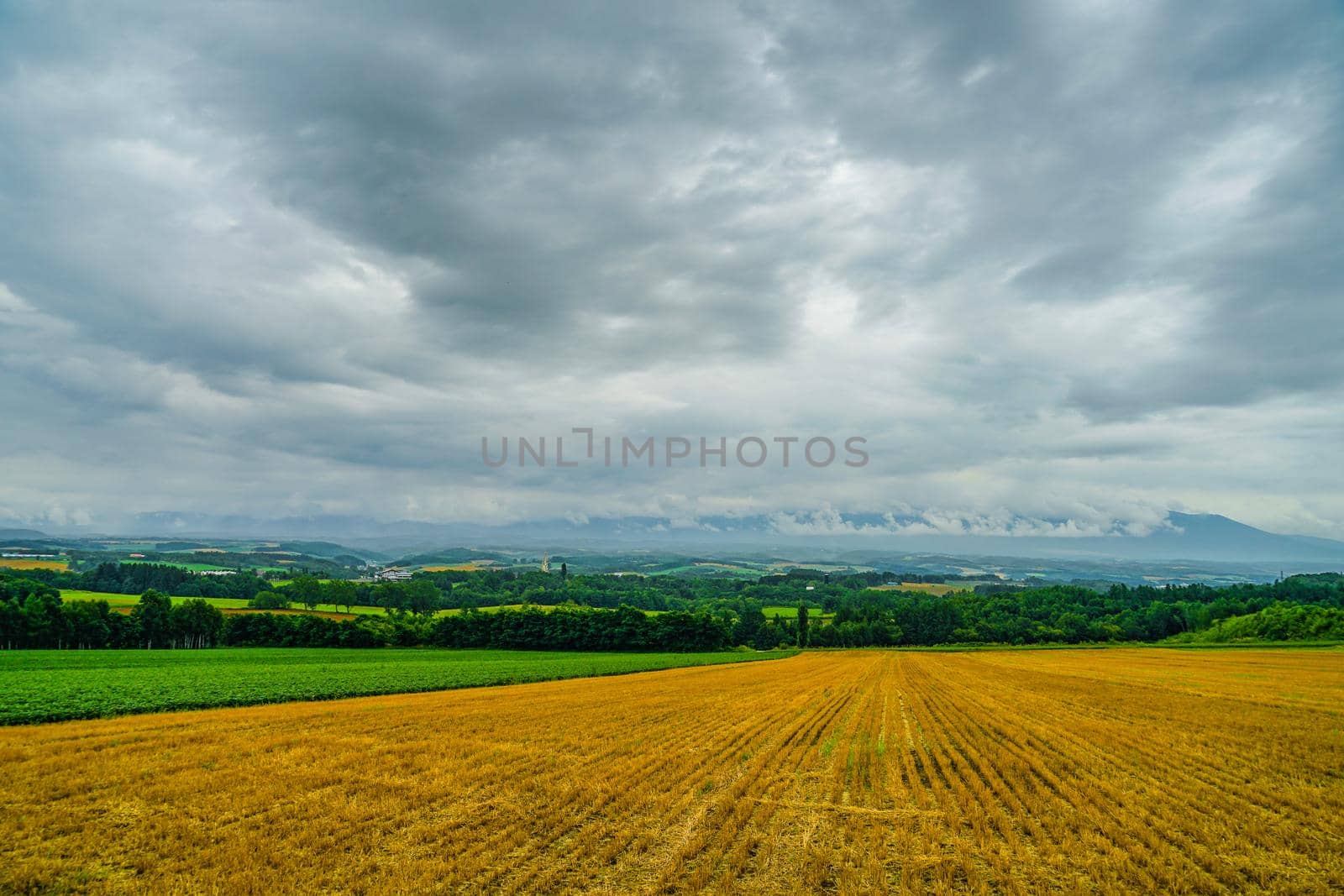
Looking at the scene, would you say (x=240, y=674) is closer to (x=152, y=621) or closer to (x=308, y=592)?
(x=152, y=621)

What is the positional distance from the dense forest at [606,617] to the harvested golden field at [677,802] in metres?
57.5

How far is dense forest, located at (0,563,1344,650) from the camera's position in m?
70.1

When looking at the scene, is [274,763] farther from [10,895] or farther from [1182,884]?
[1182,884]

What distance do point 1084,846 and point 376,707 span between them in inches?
1000

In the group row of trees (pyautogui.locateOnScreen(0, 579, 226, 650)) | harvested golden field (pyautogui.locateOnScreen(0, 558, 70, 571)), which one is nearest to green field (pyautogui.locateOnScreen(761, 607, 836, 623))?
row of trees (pyautogui.locateOnScreen(0, 579, 226, 650))

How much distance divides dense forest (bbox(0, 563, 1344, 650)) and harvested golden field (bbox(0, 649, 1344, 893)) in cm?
5754

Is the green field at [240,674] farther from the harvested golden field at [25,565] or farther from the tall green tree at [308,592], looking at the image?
the harvested golden field at [25,565]

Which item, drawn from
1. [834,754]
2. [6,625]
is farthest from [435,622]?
[834,754]

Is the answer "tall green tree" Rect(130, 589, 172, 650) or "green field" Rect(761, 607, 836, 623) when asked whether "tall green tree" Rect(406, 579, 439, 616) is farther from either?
"green field" Rect(761, 607, 836, 623)

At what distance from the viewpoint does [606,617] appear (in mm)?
82812

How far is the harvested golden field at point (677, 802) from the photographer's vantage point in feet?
30.6

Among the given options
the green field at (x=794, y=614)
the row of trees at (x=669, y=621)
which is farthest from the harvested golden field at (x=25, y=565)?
the green field at (x=794, y=614)

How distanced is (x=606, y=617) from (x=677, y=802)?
238 feet

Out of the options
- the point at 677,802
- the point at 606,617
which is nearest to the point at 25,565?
the point at 606,617
